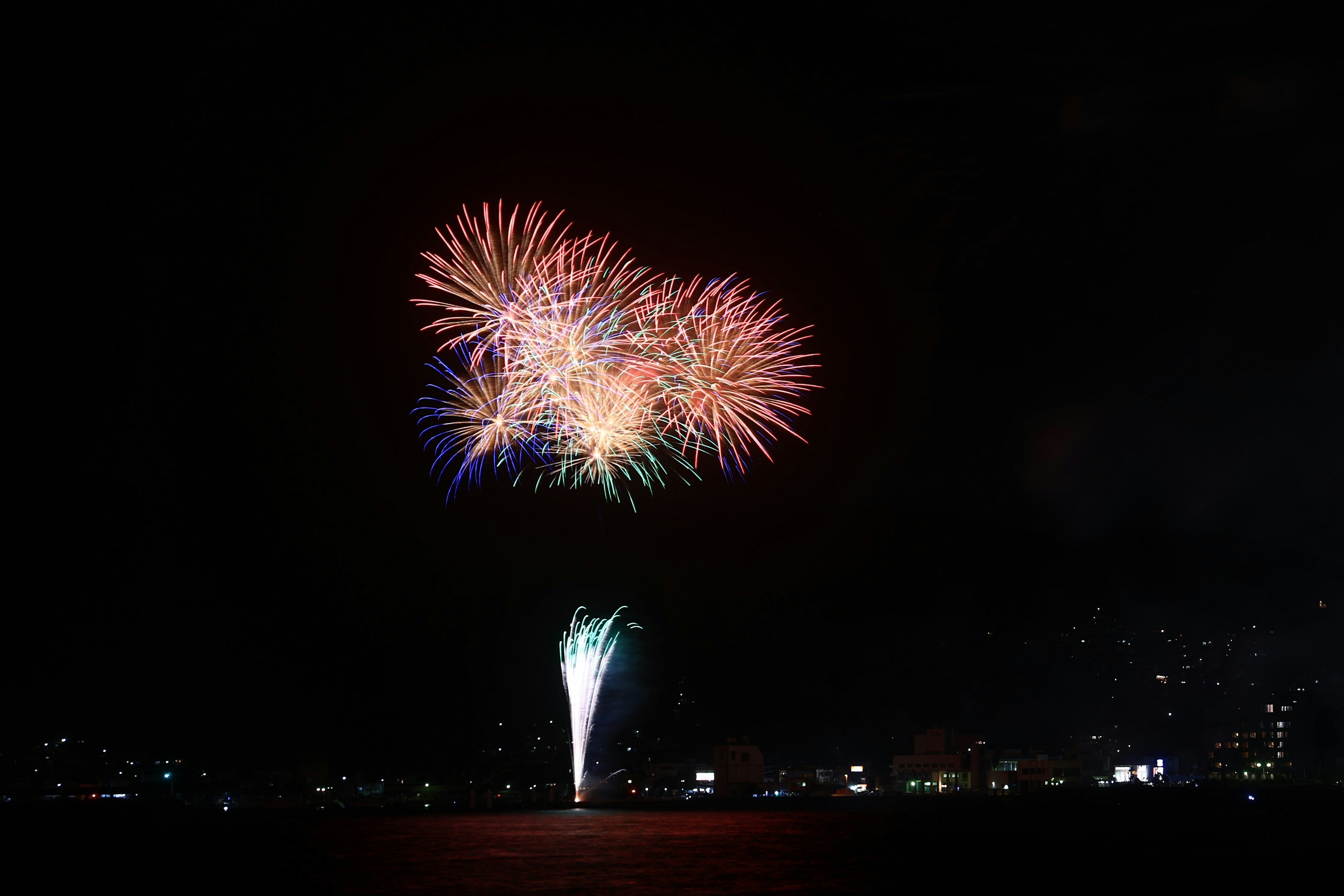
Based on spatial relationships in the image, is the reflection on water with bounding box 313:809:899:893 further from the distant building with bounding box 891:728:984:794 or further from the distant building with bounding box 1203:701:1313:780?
the distant building with bounding box 1203:701:1313:780

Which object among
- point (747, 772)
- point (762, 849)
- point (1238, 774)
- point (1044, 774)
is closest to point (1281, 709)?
point (1238, 774)

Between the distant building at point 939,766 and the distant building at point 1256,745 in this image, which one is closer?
the distant building at point 939,766

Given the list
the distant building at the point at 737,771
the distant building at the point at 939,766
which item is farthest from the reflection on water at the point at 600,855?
the distant building at the point at 939,766

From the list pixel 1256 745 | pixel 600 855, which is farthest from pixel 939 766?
pixel 600 855

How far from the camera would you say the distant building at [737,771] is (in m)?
97.8

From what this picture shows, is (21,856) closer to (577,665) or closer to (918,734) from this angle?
(577,665)

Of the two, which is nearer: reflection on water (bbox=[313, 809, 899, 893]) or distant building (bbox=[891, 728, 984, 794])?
reflection on water (bbox=[313, 809, 899, 893])

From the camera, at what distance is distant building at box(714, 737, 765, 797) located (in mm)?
97812

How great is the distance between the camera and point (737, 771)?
98562 mm

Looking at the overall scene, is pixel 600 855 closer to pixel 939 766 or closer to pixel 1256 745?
pixel 939 766

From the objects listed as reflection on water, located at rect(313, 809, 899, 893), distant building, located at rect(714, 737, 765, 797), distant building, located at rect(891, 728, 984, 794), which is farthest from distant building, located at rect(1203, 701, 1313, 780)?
reflection on water, located at rect(313, 809, 899, 893)

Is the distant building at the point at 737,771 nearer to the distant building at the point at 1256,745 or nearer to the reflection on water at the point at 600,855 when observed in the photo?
the reflection on water at the point at 600,855

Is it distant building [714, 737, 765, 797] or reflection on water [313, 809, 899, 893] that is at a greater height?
distant building [714, 737, 765, 797]

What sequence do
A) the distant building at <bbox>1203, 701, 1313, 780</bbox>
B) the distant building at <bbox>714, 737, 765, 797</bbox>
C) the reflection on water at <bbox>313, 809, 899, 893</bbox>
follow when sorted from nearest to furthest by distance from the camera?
the reflection on water at <bbox>313, 809, 899, 893</bbox>, the distant building at <bbox>714, 737, 765, 797</bbox>, the distant building at <bbox>1203, 701, 1313, 780</bbox>
